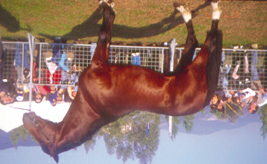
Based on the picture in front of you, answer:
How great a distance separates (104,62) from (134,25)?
1.74 metres

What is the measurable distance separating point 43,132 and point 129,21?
2820mm

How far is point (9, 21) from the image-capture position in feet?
13.3

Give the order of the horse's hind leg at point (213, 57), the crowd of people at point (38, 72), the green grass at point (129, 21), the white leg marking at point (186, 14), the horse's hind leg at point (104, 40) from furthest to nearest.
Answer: the crowd of people at point (38, 72)
the green grass at point (129, 21)
the white leg marking at point (186, 14)
the horse's hind leg at point (104, 40)
the horse's hind leg at point (213, 57)

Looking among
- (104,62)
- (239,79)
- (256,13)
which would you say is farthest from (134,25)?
(239,79)

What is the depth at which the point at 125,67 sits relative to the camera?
2.72 metres

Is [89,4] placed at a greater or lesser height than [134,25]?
greater

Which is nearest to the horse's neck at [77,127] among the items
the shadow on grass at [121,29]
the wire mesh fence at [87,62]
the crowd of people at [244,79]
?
the wire mesh fence at [87,62]

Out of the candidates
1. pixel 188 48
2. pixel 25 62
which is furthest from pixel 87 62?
pixel 188 48

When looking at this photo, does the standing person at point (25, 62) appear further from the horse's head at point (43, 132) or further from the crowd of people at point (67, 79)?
the horse's head at point (43, 132)

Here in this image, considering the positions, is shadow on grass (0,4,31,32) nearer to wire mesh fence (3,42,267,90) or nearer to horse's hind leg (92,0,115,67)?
wire mesh fence (3,42,267,90)

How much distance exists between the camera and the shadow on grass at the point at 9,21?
12.8ft

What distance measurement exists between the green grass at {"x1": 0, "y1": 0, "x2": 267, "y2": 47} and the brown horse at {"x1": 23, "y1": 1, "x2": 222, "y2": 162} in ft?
4.77

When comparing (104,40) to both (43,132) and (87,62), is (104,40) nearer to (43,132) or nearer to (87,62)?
(87,62)

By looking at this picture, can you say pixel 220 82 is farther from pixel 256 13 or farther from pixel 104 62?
pixel 104 62
